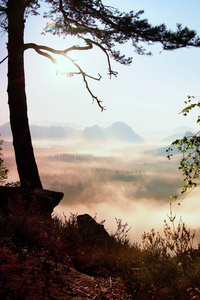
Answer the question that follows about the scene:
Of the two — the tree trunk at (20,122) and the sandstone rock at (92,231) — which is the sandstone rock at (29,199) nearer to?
the sandstone rock at (92,231)

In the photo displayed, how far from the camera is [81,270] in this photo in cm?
487

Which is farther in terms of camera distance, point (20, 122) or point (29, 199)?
point (20, 122)

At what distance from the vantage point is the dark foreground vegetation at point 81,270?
134 inches

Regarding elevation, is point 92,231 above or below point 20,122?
below

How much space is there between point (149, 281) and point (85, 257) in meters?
1.46

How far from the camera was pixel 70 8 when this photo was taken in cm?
1053

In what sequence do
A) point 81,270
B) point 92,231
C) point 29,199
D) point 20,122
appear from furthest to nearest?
point 20,122 < point 29,199 < point 92,231 < point 81,270

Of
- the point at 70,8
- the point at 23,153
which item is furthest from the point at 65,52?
the point at 23,153

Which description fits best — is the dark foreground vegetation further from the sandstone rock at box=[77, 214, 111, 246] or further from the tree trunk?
the tree trunk

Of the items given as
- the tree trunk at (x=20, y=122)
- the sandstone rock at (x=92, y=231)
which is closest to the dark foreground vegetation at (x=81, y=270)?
the sandstone rock at (x=92, y=231)

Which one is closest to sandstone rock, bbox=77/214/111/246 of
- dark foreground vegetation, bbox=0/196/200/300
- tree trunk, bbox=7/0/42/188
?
dark foreground vegetation, bbox=0/196/200/300

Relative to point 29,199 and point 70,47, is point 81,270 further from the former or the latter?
point 70,47

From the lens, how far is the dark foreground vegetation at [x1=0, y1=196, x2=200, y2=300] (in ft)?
11.2

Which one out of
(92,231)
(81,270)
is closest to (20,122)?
(92,231)
